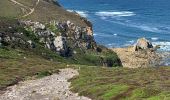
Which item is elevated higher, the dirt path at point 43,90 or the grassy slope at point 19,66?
the grassy slope at point 19,66

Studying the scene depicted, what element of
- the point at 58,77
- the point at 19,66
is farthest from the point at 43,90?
the point at 19,66

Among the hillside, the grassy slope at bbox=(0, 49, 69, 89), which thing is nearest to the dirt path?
the hillside

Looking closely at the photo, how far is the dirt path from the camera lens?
86.6m

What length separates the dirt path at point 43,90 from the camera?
86.6 meters

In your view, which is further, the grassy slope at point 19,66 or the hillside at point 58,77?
the grassy slope at point 19,66

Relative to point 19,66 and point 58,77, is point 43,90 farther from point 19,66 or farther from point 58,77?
point 19,66

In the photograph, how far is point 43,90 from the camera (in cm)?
9706

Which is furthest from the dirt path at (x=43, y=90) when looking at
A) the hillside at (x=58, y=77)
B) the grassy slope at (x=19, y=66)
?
the grassy slope at (x=19, y=66)

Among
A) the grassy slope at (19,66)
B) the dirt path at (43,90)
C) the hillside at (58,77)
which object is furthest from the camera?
the grassy slope at (19,66)

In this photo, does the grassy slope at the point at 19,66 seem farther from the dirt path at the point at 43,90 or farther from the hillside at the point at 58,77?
the dirt path at the point at 43,90

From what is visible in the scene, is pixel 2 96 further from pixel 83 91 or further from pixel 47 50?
pixel 47 50

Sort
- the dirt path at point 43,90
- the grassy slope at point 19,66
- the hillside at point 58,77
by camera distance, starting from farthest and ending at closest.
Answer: the grassy slope at point 19,66 → the dirt path at point 43,90 → the hillside at point 58,77

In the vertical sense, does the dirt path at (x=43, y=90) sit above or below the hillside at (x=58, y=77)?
below

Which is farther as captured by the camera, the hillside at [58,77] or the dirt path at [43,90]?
the dirt path at [43,90]
